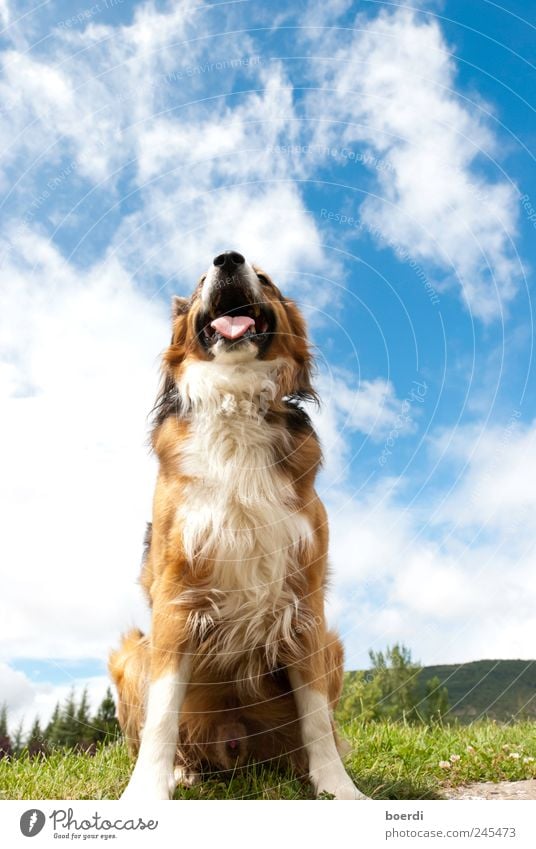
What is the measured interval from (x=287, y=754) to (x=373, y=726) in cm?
161

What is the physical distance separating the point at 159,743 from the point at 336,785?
861mm

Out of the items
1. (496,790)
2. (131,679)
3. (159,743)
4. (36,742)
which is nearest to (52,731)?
(36,742)

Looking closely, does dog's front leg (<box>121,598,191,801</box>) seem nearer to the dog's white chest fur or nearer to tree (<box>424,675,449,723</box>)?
the dog's white chest fur

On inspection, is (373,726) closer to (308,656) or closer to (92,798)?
(308,656)

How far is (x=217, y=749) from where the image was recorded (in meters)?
4.17

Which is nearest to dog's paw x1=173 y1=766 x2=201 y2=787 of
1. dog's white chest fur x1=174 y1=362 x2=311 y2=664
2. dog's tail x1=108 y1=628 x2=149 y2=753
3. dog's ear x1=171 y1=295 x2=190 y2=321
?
dog's tail x1=108 y1=628 x2=149 y2=753

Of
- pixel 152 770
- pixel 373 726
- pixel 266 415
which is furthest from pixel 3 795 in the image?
pixel 373 726

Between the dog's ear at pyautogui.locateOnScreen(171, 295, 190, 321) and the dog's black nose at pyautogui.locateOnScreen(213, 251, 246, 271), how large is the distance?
401 mm

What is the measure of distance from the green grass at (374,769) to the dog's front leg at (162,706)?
30 cm

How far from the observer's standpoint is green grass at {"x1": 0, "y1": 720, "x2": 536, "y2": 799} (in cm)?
386

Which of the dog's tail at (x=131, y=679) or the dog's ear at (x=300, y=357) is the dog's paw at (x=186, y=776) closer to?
the dog's tail at (x=131, y=679)
